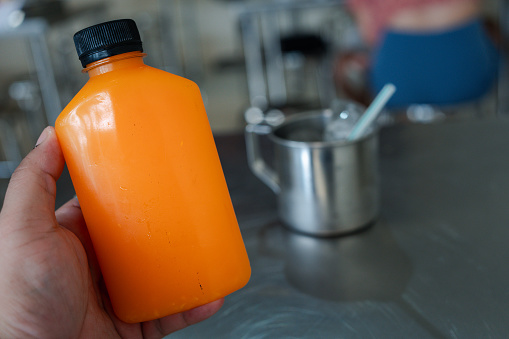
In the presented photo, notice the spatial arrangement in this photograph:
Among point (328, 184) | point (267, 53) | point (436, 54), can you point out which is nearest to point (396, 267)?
point (328, 184)

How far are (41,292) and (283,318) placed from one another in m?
0.22

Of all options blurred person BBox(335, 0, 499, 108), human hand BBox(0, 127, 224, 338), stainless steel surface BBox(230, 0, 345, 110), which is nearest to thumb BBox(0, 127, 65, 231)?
human hand BBox(0, 127, 224, 338)

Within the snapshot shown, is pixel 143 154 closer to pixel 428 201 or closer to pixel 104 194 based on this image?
pixel 104 194

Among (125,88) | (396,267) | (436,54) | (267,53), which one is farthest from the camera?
(267,53)

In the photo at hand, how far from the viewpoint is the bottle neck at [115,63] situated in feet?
1.28

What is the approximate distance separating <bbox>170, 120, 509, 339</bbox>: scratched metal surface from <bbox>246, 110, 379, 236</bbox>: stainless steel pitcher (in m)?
0.02

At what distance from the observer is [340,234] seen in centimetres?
57

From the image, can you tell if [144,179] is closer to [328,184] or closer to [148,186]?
[148,186]

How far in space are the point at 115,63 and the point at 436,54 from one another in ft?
4.62

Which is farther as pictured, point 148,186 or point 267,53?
point 267,53

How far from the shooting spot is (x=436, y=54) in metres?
1.56

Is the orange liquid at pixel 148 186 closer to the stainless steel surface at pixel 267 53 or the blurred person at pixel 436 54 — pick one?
the blurred person at pixel 436 54

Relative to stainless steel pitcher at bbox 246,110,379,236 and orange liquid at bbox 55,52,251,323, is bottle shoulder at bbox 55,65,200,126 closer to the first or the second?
orange liquid at bbox 55,52,251,323

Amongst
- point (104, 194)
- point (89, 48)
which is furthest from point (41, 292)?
point (89, 48)
